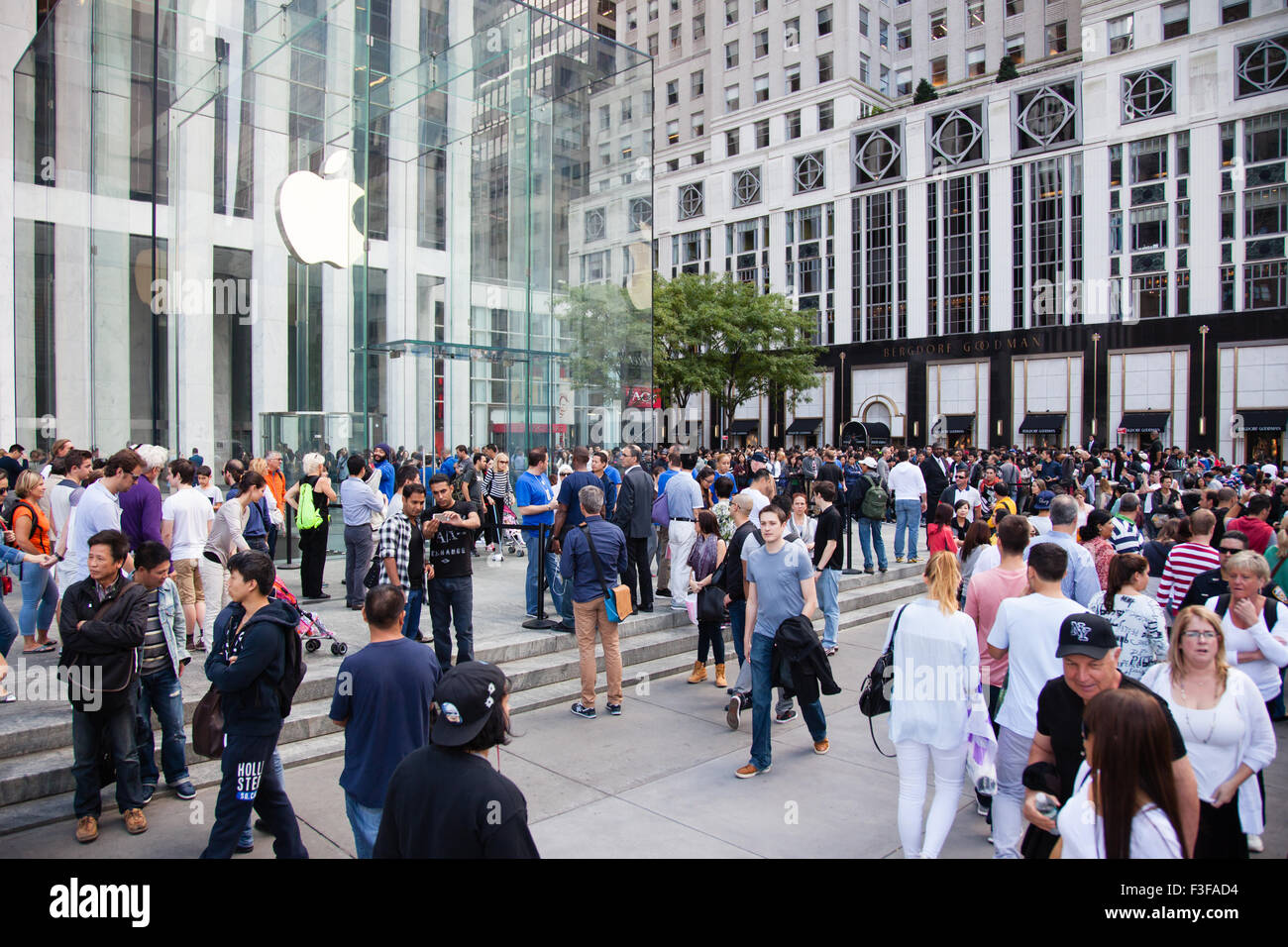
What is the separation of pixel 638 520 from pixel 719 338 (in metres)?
31.3

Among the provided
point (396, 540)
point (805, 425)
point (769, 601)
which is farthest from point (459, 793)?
point (805, 425)

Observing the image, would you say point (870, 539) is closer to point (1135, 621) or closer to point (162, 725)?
point (1135, 621)

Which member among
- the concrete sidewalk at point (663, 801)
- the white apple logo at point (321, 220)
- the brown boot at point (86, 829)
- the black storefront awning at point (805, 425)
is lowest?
the concrete sidewalk at point (663, 801)

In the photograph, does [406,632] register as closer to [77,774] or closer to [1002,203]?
[77,774]

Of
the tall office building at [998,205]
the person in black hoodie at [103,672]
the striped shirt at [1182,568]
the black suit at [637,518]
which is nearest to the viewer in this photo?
the person in black hoodie at [103,672]

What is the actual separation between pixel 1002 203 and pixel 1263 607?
44.3 m

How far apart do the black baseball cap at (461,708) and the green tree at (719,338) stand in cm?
3548

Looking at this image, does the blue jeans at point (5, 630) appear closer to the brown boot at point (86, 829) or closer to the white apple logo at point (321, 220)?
the brown boot at point (86, 829)

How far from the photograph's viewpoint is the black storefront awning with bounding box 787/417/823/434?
175ft

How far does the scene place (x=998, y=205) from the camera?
4422 cm

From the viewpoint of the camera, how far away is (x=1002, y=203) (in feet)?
144

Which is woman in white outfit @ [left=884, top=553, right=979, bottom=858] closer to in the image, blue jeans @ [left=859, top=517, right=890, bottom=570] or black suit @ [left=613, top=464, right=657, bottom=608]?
black suit @ [left=613, top=464, right=657, bottom=608]

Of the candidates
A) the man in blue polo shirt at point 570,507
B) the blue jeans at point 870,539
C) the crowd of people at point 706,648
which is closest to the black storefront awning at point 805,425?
the blue jeans at point 870,539

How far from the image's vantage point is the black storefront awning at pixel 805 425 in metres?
53.2
